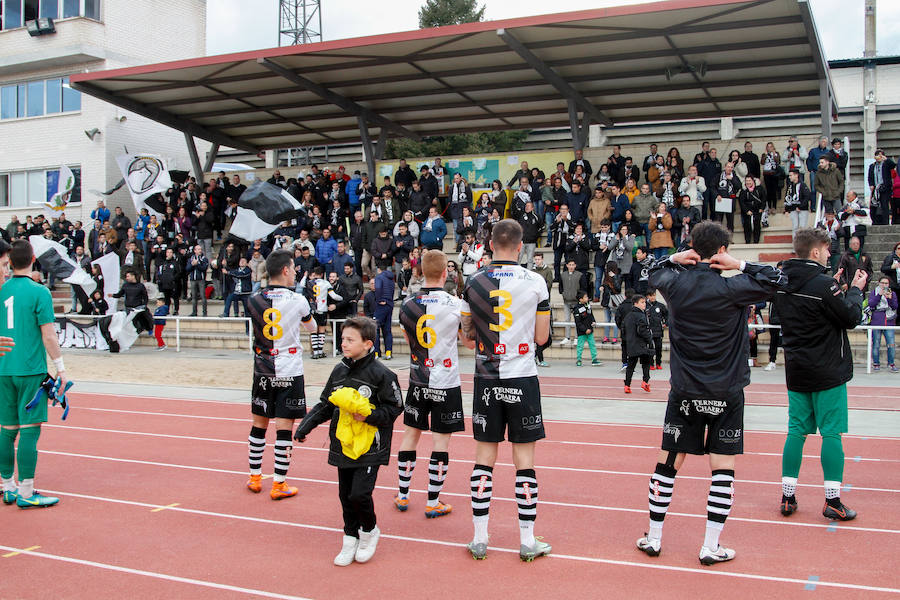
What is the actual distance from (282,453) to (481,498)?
87.1 inches

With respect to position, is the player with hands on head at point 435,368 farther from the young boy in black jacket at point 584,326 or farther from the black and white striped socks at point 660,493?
the young boy in black jacket at point 584,326

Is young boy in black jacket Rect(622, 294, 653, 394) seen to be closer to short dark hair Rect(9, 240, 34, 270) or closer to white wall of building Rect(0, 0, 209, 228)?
short dark hair Rect(9, 240, 34, 270)

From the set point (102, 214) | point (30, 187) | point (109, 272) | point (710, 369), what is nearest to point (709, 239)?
point (710, 369)

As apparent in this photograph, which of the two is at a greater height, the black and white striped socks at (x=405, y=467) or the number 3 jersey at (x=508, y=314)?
the number 3 jersey at (x=508, y=314)

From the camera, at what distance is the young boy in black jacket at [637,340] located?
12.1 metres

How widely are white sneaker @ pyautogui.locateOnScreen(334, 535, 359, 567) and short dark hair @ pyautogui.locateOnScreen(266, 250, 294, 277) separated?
2359 mm

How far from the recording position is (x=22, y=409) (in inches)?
251

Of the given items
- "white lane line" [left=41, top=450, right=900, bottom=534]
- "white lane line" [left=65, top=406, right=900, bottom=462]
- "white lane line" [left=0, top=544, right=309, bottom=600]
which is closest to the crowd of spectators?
"white lane line" [left=65, top=406, right=900, bottom=462]

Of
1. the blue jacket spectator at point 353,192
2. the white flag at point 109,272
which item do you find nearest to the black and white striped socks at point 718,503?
the blue jacket spectator at point 353,192

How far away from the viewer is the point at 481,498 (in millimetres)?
5078

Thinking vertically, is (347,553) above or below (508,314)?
below

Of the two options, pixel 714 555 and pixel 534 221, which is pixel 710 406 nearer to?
pixel 714 555

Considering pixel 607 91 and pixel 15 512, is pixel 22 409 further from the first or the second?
pixel 607 91

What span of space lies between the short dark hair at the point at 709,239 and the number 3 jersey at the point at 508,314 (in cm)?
100
